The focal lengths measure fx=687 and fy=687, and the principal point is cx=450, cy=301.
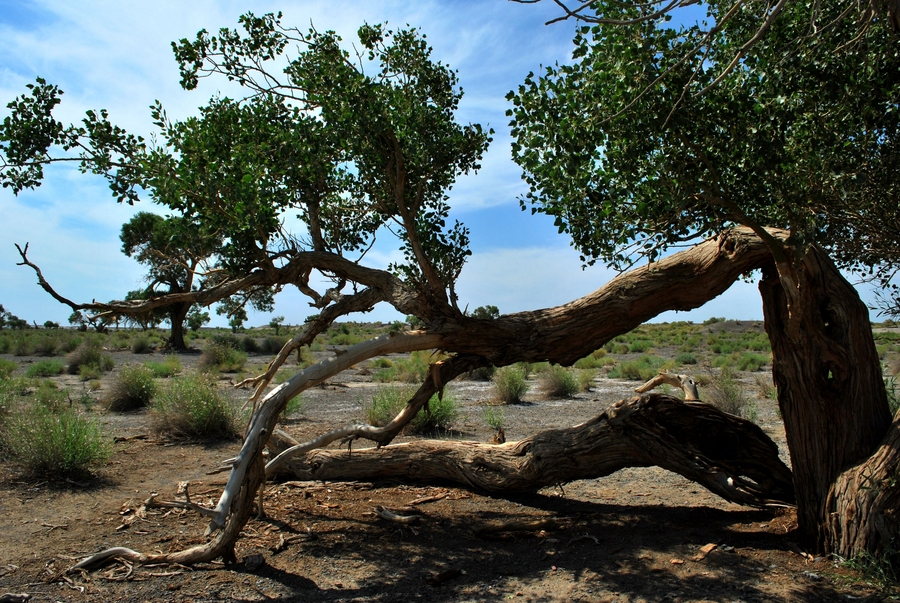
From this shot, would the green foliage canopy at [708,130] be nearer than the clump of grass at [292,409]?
Yes

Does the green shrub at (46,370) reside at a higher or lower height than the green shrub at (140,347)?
lower

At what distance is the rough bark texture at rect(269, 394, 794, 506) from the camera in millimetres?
6156

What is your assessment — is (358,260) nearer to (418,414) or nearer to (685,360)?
(418,414)

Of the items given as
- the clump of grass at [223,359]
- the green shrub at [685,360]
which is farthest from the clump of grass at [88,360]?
the green shrub at [685,360]

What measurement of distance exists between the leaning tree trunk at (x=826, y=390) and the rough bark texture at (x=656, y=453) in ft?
2.44

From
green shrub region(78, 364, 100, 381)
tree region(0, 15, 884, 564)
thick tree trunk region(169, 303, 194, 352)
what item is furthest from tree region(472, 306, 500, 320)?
thick tree trunk region(169, 303, 194, 352)

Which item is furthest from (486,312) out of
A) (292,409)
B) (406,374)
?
(406,374)

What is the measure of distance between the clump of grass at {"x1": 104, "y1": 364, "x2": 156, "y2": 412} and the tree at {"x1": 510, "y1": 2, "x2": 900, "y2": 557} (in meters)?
12.6

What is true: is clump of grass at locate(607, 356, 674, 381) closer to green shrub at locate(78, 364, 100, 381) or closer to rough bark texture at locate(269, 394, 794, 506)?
rough bark texture at locate(269, 394, 794, 506)

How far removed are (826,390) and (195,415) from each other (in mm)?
9398

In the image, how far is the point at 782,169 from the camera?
16.0ft

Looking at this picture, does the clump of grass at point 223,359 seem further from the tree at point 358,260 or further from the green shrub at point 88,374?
the tree at point 358,260

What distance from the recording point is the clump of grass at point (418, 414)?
38.8ft

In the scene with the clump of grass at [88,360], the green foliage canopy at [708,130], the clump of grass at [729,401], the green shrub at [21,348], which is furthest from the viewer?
the green shrub at [21,348]
